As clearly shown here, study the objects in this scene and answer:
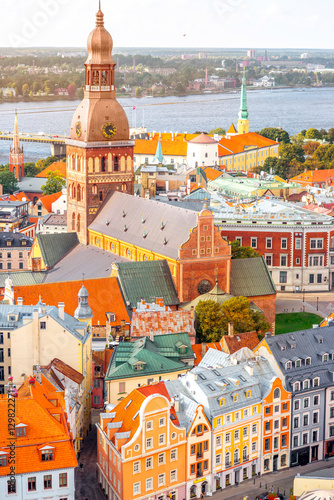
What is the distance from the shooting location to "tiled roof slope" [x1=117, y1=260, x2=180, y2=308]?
78.8 m

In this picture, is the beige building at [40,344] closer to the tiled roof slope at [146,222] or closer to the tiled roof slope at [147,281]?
the tiled roof slope at [147,281]

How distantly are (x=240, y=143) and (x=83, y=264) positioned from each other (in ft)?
310

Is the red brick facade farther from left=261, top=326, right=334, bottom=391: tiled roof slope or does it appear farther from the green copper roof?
left=261, top=326, right=334, bottom=391: tiled roof slope

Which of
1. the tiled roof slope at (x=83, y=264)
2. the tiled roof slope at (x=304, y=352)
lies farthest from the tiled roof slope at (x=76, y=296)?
the tiled roof slope at (x=304, y=352)

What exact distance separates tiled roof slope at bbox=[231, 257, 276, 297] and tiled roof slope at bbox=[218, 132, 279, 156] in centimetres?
8624

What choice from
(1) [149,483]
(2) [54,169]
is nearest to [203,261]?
(1) [149,483]

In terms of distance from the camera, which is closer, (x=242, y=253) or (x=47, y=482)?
(x=47, y=482)

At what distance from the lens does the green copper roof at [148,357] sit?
214ft

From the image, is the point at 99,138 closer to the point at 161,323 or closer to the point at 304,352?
the point at 161,323

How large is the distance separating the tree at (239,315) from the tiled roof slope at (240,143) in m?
95.3

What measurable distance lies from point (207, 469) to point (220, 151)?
115 metres

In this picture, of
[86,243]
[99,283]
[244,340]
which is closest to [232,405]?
[244,340]

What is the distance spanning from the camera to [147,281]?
7925cm

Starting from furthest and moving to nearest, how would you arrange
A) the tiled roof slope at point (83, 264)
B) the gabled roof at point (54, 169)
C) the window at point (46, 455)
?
the gabled roof at point (54, 169) < the tiled roof slope at point (83, 264) < the window at point (46, 455)
